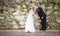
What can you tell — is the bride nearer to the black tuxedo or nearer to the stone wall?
Result: the stone wall

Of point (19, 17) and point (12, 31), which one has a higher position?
point (19, 17)

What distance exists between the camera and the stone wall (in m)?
4.81

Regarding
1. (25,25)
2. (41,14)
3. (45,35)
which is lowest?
(45,35)

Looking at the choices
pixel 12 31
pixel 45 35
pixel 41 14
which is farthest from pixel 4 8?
pixel 45 35

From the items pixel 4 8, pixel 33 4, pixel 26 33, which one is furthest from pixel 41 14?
pixel 4 8

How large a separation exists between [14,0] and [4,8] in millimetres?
374

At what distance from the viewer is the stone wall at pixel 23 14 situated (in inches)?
189

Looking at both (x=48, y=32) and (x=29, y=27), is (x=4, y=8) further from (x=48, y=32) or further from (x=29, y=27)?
(x=48, y=32)

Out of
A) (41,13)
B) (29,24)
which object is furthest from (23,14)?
(41,13)

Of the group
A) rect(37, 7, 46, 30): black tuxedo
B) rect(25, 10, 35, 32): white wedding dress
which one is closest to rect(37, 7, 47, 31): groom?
rect(37, 7, 46, 30): black tuxedo

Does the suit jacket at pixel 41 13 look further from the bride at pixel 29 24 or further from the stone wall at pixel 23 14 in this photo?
the bride at pixel 29 24

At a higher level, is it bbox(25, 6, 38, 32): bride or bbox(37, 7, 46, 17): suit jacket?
bbox(37, 7, 46, 17): suit jacket

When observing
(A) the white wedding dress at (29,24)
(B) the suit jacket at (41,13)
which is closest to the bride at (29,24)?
(A) the white wedding dress at (29,24)

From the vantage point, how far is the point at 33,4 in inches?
191
